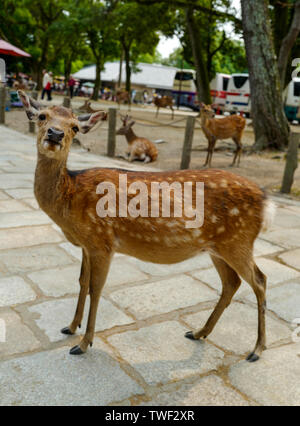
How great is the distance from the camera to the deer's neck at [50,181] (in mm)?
2531

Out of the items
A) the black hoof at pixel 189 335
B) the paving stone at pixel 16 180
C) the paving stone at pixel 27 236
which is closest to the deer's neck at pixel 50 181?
the black hoof at pixel 189 335

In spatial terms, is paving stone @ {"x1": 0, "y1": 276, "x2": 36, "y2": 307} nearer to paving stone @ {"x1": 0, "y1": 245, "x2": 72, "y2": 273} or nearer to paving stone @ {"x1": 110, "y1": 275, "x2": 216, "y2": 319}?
paving stone @ {"x1": 0, "y1": 245, "x2": 72, "y2": 273}

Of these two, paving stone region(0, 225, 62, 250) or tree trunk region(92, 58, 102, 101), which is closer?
paving stone region(0, 225, 62, 250)

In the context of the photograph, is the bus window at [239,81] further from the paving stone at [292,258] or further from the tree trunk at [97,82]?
the paving stone at [292,258]

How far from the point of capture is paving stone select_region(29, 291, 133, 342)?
9.44 feet

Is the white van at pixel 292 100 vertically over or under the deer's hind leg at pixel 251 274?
over

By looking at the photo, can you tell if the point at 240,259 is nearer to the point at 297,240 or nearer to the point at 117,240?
the point at 117,240

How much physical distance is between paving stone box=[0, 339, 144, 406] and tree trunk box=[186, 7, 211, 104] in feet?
56.0

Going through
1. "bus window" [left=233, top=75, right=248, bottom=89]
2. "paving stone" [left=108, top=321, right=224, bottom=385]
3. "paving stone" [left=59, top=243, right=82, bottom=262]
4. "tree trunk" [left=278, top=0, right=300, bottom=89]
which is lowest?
"paving stone" [left=59, top=243, right=82, bottom=262]

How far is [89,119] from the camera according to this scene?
2631mm

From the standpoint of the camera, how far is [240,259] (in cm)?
260

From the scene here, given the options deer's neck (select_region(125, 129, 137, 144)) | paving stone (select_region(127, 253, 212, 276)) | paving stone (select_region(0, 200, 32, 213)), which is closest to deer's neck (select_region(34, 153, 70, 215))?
paving stone (select_region(127, 253, 212, 276))

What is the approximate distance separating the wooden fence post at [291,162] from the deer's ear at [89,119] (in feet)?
17.8
